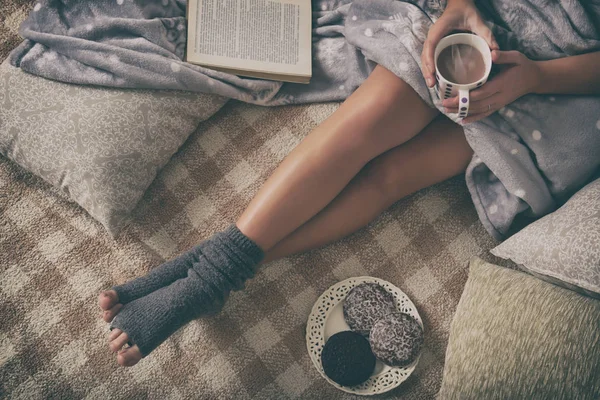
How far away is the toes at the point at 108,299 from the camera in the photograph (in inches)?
34.5

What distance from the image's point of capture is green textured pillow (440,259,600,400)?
726 mm

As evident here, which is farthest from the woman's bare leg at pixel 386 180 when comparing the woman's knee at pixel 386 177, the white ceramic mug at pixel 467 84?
the white ceramic mug at pixel 467 84

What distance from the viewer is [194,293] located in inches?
33.6

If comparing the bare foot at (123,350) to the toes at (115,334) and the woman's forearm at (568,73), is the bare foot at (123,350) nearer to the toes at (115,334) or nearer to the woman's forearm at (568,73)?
the toes at (115,334)

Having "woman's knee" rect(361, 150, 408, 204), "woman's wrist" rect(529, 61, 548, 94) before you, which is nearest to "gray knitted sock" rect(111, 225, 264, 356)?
"woman's knee" rect(361, 150, 408, 204)

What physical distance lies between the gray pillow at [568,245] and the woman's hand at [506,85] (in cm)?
21

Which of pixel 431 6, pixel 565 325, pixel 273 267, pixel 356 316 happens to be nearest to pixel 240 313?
pixel 273 267

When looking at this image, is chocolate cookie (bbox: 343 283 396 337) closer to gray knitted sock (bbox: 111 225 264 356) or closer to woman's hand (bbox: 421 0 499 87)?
gray knitted sock (bbox: 111 225 264 356)

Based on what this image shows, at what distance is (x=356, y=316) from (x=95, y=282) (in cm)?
51

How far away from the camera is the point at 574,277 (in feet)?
2.54

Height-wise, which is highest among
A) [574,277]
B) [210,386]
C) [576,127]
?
[576,127]

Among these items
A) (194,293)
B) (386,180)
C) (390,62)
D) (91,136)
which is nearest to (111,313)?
(194,293)

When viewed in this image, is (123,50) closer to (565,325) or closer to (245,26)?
(245,26)

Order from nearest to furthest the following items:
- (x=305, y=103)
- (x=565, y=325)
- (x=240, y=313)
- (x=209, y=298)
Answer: (x=565, y=325) < (x=209, y=298) < (x=240, y=313) < (x=305, y=103)
